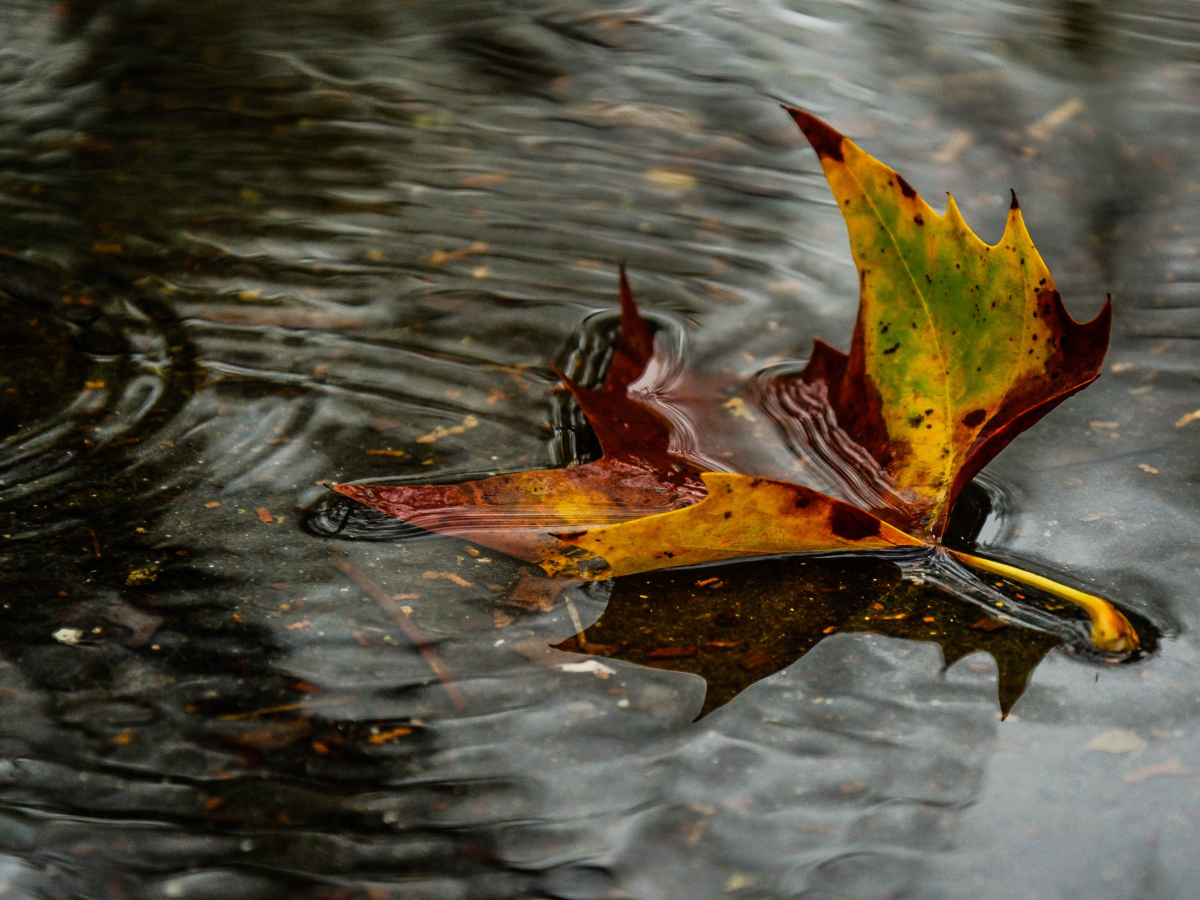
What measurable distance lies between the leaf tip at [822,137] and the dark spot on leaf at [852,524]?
13.2 inches

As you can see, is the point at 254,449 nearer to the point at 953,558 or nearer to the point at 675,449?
the point at 675,449

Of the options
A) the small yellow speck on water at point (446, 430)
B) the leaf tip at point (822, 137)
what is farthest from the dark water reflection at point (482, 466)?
the leaf tip at point (822, 137)

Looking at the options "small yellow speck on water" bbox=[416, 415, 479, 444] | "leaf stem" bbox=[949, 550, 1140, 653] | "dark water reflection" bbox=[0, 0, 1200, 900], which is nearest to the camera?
"dark water reflection" bbox=[0, 0, 1200, 900]

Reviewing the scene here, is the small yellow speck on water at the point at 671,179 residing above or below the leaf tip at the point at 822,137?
below

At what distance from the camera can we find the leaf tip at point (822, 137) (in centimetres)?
95

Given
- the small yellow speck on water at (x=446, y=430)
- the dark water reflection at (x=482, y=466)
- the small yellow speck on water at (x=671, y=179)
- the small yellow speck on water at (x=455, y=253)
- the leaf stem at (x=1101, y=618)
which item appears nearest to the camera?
the dark water reflection at (x=482, y=466)

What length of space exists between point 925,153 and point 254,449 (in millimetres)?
1538

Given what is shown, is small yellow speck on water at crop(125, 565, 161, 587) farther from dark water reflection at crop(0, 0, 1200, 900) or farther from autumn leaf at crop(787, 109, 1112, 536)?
autumn leaf at crop(787, 109, 1112, 536)

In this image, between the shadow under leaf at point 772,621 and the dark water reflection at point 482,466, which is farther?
the shadow under leaf at point 772,621

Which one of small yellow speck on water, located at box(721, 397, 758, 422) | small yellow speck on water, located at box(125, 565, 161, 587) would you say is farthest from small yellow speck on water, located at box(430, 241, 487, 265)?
small yellow speck on water, located at box(125, 565, 161, 587)

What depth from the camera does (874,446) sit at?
3.70ft

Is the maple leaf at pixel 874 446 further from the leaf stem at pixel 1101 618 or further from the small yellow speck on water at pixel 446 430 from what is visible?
the small yellow speck on water at pixel 446 430

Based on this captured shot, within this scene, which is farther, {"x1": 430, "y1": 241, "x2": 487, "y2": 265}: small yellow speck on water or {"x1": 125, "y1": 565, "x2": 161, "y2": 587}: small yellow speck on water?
{"x1": 430, "y1": 241, "x2": 487, "y2": 265}: small yellow speck on water

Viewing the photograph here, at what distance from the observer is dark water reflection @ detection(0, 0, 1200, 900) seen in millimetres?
817
